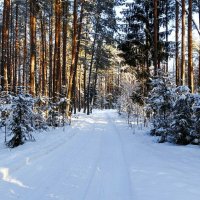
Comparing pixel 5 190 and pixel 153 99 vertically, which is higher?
pixel 153 99

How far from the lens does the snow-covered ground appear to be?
19.9 ft

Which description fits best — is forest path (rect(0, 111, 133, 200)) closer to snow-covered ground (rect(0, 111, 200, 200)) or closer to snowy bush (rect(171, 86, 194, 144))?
snow-covered ground (rect(0, 111, 200, 200))

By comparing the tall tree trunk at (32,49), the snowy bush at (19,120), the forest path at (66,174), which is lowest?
the forest path at (66,174)

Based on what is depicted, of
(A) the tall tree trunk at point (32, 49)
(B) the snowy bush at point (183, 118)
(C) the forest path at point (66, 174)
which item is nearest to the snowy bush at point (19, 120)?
(C) the forest path at point (66, 174)

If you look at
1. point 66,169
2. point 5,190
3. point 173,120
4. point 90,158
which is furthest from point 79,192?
point 173,120

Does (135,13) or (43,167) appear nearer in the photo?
(43,167)

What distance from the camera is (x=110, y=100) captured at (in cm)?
8394

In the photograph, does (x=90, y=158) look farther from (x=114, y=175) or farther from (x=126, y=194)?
(x=126, y=194)

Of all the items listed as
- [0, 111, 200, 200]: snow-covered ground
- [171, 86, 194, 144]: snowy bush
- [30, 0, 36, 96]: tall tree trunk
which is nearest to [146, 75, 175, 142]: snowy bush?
[171, 86, 194, 144]: snowy bush

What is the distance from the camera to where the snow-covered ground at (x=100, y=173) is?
606 centimetres

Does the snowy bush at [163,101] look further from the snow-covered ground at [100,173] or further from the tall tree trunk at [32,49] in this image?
the tall tree trunk at [32,49]

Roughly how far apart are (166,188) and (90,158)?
148 inches

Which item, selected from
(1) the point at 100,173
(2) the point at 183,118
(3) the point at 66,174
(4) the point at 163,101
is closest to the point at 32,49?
(4) the point at 163,101

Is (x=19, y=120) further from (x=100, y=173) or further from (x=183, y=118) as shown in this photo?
(x=183, y=118)
